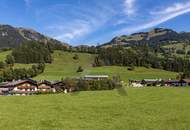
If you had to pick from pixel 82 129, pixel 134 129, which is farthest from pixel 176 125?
pixel 82 129

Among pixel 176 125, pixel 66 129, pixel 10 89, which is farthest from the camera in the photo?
pixel 10 89

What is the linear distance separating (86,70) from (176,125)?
151 meters

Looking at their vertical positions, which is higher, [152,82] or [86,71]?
[86,71]

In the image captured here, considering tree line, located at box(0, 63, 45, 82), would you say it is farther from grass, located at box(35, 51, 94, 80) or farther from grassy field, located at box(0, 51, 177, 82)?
grass, located at box(35, 51, 94, 80)

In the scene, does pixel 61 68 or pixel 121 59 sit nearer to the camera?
pixel 61 68

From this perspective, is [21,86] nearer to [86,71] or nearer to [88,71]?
[86,71]

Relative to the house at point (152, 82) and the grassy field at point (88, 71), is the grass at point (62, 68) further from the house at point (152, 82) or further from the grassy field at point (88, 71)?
the house at point (152, 82)

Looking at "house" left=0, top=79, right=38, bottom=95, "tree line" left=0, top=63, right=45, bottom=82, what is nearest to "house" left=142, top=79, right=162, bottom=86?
"tree line" left=0, top=63, right=45, bottom=82

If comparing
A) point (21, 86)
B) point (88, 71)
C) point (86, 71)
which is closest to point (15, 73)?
point (21, 86)

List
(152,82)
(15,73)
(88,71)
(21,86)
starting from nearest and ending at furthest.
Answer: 1. (21,86)
2. (15,73)
3. (152,82)
4. (88,71)

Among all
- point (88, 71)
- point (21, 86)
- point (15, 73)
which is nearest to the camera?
point (21, 86)

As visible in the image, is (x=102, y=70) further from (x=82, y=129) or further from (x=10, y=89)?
(x=82, y=129)

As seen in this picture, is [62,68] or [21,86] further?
[62,68]

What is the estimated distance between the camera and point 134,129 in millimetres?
27922
